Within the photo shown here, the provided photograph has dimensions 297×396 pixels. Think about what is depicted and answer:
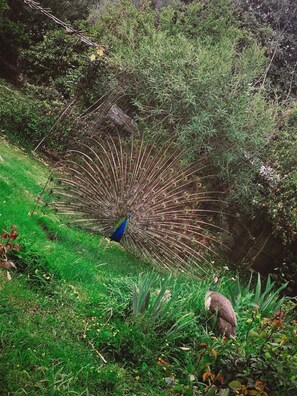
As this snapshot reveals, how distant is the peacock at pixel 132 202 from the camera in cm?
633

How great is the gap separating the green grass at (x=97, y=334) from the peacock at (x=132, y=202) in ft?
2.21

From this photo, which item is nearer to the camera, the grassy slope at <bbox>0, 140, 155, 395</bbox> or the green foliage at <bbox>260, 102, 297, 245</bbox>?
the grassy slope at <bbox>0, 140, 155, 395</bbox>

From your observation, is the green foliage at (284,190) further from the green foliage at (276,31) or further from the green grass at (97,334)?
the green foliage at (276,31)

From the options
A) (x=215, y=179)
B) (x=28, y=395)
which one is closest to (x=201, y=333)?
(x=28, y=395)

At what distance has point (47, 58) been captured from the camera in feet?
40.7

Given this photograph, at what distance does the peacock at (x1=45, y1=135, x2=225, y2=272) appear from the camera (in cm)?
633

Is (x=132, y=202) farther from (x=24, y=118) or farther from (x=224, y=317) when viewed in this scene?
(x=24, y=118)

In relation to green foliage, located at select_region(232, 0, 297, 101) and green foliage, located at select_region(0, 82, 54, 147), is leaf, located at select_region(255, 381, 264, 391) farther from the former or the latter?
green foliage, located at select_region(232, 0, 297, 101)

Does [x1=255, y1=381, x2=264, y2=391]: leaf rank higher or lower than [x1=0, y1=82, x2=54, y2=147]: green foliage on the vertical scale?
higher

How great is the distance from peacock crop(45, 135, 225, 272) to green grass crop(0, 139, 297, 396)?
675 mm

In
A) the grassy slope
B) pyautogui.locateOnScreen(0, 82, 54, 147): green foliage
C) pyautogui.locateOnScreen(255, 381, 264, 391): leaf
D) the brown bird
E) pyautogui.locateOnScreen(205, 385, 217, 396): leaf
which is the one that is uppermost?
pyautogui.locateOnScreen(255, 381, 264, 391): leaf

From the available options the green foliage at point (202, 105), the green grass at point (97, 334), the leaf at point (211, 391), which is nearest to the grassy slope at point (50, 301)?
the green grass at point (97, 334)

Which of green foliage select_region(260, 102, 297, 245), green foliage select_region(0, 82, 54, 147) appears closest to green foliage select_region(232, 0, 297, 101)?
green foliage select_region(260, 102, 297, 245)

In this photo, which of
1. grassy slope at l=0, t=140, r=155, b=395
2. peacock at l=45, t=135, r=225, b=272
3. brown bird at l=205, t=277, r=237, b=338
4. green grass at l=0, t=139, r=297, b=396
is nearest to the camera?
grassy slope at l=0, t=140, r=155, b=395
